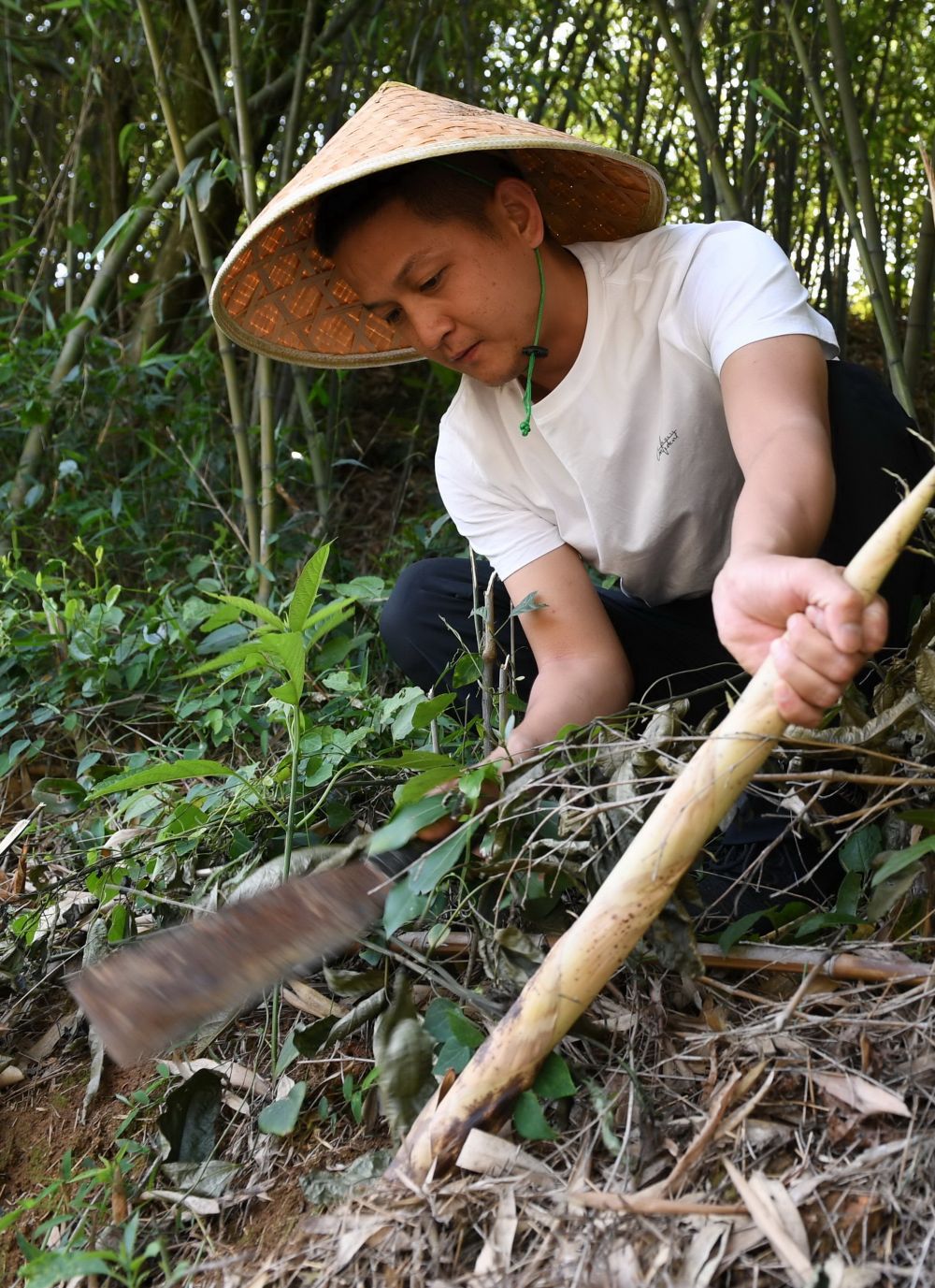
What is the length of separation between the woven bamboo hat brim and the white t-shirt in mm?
100

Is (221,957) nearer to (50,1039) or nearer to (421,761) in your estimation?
(421,761)

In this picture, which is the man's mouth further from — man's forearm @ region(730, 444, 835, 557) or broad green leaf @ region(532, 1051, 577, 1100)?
broad green leaf @ region(532, 1051, 577, 1100)

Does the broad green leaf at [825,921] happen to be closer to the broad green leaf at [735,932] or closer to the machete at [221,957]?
the broad green leaf at [735,932]

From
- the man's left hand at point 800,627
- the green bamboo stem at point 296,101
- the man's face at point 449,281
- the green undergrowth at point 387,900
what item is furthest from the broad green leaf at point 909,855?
the green bamboo stem at point 296,101

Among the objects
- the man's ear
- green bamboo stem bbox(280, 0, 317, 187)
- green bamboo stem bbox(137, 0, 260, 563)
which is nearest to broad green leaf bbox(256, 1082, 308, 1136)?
the man's ear

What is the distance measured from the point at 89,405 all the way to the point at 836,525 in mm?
2227

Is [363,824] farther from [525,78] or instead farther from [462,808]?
[525,78]

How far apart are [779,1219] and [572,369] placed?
1125 mm

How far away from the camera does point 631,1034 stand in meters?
1.12

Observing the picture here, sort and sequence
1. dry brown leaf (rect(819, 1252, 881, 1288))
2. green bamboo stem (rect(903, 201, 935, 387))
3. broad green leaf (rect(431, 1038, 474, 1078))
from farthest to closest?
green bamboo stem (rect(903, 201, 935, 387)) < broad green leaf (rect(431, 1038, 474, 1078)) < dry brown leaf (rect(819, 1252, 881, 1288))

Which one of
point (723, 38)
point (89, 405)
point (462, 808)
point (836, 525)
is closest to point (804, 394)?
point (836, 525)

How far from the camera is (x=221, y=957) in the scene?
115 cm

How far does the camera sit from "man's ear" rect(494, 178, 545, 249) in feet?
5.02

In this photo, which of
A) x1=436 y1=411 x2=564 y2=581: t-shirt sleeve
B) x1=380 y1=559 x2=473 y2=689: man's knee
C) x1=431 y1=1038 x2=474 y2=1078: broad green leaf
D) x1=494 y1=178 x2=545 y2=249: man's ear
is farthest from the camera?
x1=380 y1=559 x2=473 y2=689: man's knee
